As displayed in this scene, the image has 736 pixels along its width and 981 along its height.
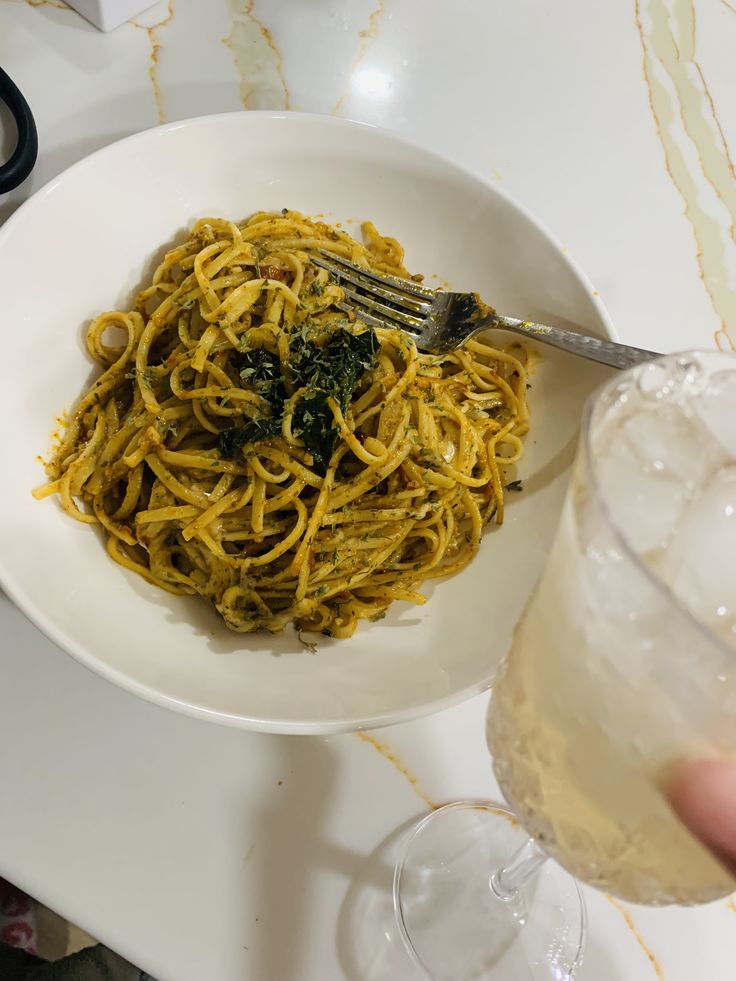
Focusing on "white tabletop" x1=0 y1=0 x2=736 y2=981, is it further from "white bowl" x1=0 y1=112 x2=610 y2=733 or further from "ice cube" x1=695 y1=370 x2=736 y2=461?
"ice cube" x1=695 y1=370 x2=736 y2=461

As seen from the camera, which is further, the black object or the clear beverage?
the black object

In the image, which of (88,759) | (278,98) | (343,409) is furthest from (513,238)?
(88,759)

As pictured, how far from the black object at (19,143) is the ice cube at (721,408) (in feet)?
4.85

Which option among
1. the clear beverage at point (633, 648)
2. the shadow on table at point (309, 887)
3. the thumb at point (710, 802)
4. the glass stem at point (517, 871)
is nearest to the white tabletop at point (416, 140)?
the shadow on table at point (309, 887)

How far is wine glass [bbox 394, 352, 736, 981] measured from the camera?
678mm

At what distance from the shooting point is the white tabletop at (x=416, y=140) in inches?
47.6

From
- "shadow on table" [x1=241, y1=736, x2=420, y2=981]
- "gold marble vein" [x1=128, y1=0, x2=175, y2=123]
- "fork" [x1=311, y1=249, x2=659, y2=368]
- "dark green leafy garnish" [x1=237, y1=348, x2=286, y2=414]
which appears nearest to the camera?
"shadow on table" [x1=241, y1=736, x2=420, y2=981]

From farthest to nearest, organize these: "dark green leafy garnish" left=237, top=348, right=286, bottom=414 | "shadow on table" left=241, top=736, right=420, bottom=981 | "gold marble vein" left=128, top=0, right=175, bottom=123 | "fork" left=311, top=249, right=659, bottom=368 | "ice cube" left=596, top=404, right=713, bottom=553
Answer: "gold marble vein" left=128, top=0, right=175, bottom=123
"fork" left=311, top=249, right=659, bottom=368
"dark green leafy garnish" left=237, top=348, right=286, bottom=414
"shadow on table" left=241, top=736, right=420, bottom=981
"ice cube" left=596, top=404, right=713, bottom=553

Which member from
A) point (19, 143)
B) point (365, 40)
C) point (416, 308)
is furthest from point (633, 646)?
point (365, 40)

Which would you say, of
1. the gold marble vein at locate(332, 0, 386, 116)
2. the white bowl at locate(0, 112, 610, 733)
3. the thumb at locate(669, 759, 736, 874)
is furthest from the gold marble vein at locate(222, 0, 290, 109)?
the thumb at locate(669, 759, 736, 874)

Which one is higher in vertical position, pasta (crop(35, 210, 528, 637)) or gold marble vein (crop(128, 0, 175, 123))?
gold marble vein (crop(128, 0, 175, 123))

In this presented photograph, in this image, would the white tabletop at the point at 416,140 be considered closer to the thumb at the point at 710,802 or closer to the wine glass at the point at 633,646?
the wine glass at the point at 633,646

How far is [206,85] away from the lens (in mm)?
2008

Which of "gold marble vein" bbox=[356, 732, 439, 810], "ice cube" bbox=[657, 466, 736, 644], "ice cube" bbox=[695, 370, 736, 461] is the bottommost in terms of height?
"gold marble vein" bbox=[356, 732, 439, 810]
